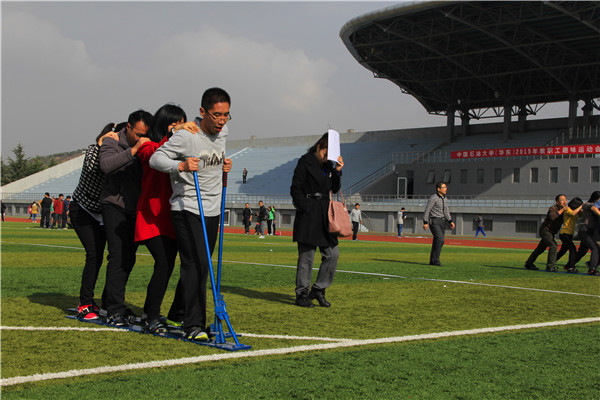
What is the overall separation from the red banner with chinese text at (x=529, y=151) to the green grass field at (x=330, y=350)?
43624 mm

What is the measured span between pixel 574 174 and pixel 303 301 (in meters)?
46.0

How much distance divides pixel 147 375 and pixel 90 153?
10.0 feet

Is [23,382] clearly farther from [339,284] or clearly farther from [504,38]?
[504,38]

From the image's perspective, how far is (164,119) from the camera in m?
6.22

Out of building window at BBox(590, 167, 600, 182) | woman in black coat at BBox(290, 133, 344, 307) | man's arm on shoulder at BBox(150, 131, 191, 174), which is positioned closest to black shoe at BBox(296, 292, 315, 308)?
woman in black coat at BBox(290, 133, 344, 307)

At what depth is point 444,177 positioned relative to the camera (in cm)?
5622

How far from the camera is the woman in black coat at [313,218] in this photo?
8.20 metres

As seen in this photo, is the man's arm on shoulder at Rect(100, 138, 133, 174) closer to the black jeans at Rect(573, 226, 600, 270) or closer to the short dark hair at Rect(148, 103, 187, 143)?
the short dark hair at Rect(148, 103, 187, 143)

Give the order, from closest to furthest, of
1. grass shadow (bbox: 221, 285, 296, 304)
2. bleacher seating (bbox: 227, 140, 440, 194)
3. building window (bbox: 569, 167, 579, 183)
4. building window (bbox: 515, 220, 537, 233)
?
grass shadow (bbox: 221, 285, 296, 304)
building window (bbox: 515, 220, 537, 233)
building window (bbox: 569, 167, 579, 183)
bleacher seating (bbox: 227, 140, 440, 194)

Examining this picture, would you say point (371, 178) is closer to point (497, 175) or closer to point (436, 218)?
point (497, 175)


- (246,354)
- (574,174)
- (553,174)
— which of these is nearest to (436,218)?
(246,354)

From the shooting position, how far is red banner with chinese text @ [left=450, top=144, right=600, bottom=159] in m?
50.3

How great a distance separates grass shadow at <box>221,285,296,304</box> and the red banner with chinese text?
45.3 metres

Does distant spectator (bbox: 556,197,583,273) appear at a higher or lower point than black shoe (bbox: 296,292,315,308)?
higher
